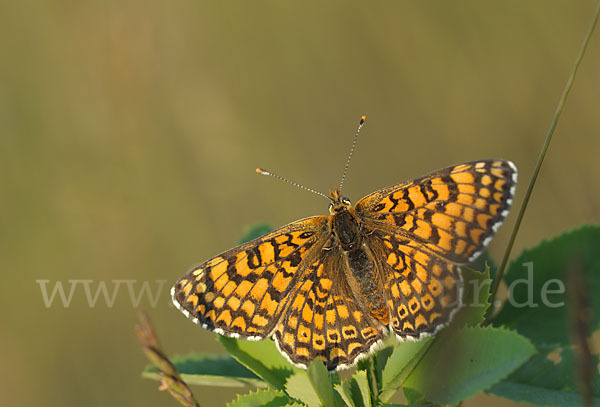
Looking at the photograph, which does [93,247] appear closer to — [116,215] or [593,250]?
[116,215]

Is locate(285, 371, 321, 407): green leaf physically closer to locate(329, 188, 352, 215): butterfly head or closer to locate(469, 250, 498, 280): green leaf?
locate(469, 250, 498, 280): green leaf

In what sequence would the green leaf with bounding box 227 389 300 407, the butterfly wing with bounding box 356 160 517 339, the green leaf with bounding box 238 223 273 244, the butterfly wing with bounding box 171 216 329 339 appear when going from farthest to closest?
the green leaf with bounding box 238 223 273 244, the butterfly wing with bounding box 171 216 329 339, the butterfly wing with bounding box 356 160 517 339, the green leaf with bounding box 227 389 300 407

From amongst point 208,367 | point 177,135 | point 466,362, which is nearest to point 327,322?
point 208,367

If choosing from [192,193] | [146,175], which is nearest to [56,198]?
[146,175]

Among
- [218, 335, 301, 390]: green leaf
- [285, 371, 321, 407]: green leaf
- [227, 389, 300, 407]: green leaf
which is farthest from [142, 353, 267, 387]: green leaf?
[285, 371, 321, 407]: green leaf

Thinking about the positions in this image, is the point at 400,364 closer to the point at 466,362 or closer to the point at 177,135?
the point at 466,362

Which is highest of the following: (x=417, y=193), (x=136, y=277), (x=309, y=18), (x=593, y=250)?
(x=309, y=18)
